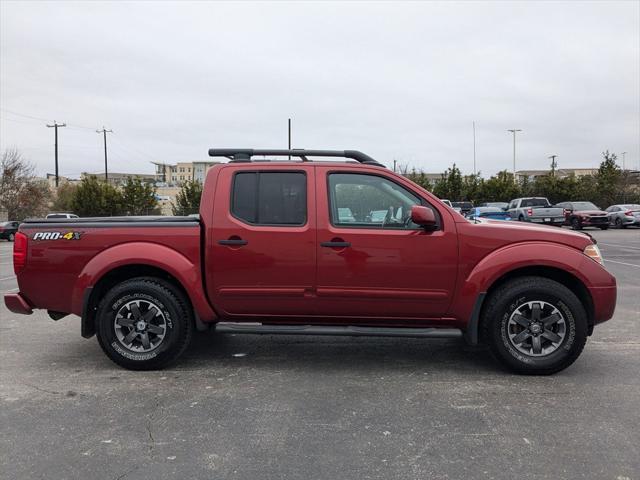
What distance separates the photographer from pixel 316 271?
474cm

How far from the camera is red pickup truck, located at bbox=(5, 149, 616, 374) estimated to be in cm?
467

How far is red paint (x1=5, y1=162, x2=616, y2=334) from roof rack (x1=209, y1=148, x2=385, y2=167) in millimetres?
168

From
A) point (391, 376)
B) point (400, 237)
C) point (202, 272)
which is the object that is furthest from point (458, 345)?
point (202, 272)

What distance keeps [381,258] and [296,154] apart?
4.24 ft

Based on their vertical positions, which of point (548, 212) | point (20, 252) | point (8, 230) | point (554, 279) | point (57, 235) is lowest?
point (8, 230)

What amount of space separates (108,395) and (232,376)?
3.38 ft

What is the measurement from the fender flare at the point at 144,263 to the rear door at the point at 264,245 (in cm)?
13

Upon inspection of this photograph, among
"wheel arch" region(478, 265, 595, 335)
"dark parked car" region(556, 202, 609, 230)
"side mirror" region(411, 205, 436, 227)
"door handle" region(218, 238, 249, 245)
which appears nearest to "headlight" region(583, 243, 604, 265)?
"wheel arch" region(478, 265, 595, 335)

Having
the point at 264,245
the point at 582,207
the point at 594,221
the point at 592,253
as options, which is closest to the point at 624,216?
the point at 582,207

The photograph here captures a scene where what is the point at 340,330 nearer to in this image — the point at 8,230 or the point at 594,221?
the point at 594,221

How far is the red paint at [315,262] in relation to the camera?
184 inches

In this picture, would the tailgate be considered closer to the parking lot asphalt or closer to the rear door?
the parking lot asphalt

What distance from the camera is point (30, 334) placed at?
6.42m

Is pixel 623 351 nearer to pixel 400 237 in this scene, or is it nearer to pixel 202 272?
pixel 400 237
